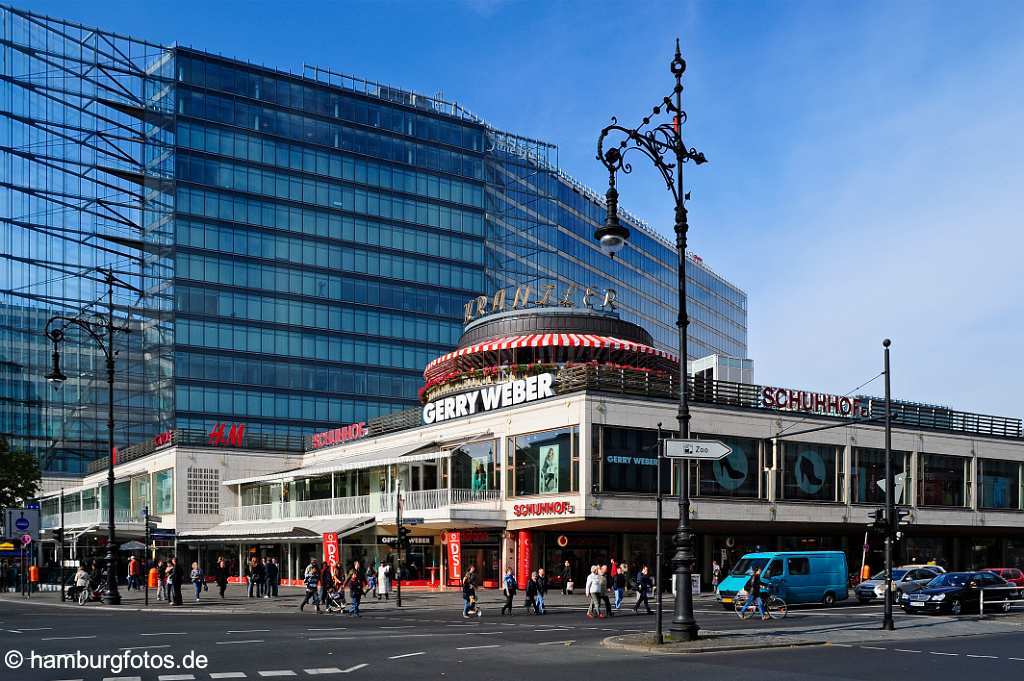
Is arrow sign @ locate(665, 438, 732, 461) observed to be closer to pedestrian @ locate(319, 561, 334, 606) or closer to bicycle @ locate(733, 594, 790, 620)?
bicycle @ locate(733, 594, 790, 620)

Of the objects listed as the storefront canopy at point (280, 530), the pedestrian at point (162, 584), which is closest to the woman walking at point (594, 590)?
the storefront canopy at point (280, 530)

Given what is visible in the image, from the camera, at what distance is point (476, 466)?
174 feet

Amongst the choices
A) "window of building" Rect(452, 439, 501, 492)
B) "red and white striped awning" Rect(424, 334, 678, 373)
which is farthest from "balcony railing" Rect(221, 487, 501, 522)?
"red and white striped awning" Rect(424, 334, 678, 373)

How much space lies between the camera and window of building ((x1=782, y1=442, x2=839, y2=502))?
53844 millimetres

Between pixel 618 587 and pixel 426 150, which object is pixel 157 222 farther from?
pixel 618 587

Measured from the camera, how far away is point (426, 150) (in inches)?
4624

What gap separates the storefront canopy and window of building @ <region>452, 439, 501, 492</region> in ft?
16.6

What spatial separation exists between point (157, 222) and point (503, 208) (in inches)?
1510

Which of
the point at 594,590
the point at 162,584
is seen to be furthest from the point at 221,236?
the point at 594,590

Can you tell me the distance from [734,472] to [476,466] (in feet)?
41.4

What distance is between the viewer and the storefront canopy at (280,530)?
53528mm

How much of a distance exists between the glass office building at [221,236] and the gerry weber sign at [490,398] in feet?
164

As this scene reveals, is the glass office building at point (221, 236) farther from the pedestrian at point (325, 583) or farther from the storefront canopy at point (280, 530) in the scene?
the pedestrian at point (325, 583)

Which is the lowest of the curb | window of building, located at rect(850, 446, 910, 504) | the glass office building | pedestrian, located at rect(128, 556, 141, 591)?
pedestrian, located at rect(128, 556, 141, 591)
